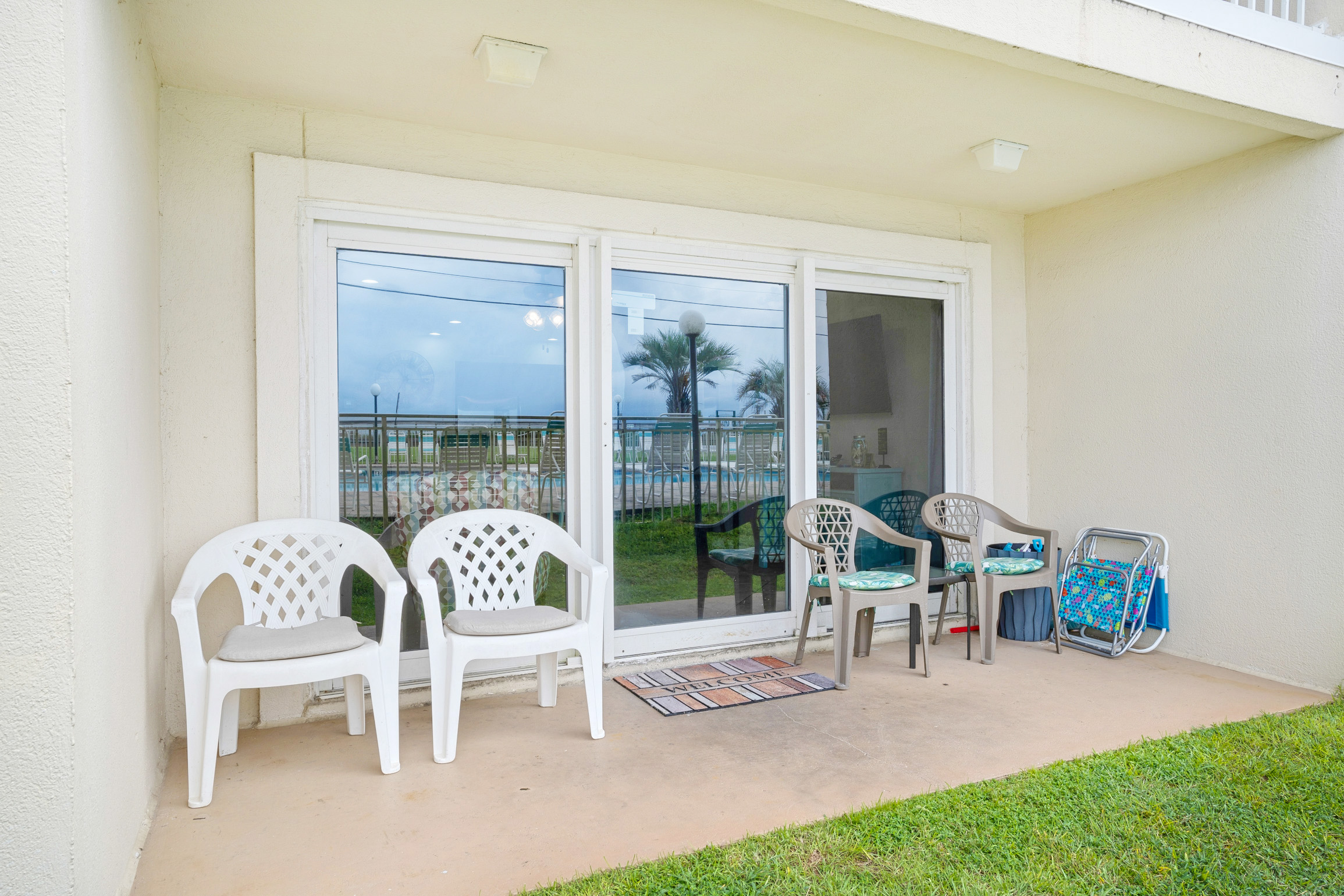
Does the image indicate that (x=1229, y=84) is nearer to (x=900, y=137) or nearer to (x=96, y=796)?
(x=900, y=137)

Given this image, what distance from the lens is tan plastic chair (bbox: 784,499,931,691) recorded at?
3867 mm

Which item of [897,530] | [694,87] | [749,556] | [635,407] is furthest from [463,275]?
[897,530]

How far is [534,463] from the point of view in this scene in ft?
13.2

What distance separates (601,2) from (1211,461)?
3702 mm

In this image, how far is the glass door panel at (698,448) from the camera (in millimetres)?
4242

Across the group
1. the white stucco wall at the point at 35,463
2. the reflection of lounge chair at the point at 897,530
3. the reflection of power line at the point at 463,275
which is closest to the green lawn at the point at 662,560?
the reflection of lounge chair at the point at 897,530

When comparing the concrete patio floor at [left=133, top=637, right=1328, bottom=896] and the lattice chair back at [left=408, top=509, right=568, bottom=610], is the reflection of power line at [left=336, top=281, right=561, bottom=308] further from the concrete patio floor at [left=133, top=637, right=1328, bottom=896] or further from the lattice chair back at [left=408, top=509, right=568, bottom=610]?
the concrete patio floor at [left=133, top=637, right=1328, bottom=896]

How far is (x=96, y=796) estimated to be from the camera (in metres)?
1.87

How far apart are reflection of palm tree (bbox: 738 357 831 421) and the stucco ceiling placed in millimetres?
1027

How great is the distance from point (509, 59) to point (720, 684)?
111 inches

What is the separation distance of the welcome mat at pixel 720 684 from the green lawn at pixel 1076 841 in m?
1.19

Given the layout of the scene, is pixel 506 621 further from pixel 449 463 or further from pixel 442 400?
pixel 442 400

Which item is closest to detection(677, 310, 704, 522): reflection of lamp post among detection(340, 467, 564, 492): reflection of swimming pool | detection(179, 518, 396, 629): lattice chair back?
detection(340, 467, 564, 492): reflection of swimming pool

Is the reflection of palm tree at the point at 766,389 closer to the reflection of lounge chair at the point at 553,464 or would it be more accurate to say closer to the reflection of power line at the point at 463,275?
the reflection of lounge chair at the point at 553,464
